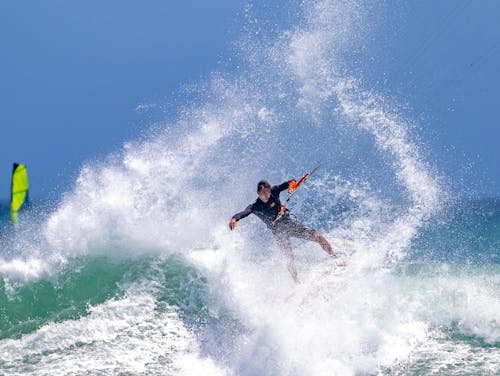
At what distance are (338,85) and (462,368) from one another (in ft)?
28.2

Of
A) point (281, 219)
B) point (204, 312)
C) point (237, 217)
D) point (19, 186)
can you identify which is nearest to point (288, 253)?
point (281, 219)

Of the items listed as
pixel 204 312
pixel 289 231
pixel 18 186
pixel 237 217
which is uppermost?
pixel 289 231

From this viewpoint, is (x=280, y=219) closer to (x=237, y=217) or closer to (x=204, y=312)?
(x=237, y=217)

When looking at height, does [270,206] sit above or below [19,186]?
above

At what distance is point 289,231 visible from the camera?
847cm

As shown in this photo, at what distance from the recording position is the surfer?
816cm

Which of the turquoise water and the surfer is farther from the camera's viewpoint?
the surfer

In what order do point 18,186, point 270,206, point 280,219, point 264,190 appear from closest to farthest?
point 18,186
point 264,190
point 270,206
point 280,219

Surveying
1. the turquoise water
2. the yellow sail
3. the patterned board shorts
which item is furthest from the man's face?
the yellow sail

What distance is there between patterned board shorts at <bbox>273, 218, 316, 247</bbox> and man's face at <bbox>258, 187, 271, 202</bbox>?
1.73ft

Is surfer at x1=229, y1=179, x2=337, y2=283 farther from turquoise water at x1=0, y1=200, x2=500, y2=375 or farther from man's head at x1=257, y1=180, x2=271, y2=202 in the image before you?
turquoise water at x1=0, y1=200, x2=500, y2=375

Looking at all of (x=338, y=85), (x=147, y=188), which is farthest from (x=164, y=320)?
(x=338, y=85)

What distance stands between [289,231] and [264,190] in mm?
924

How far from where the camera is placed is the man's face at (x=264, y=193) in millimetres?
8094
